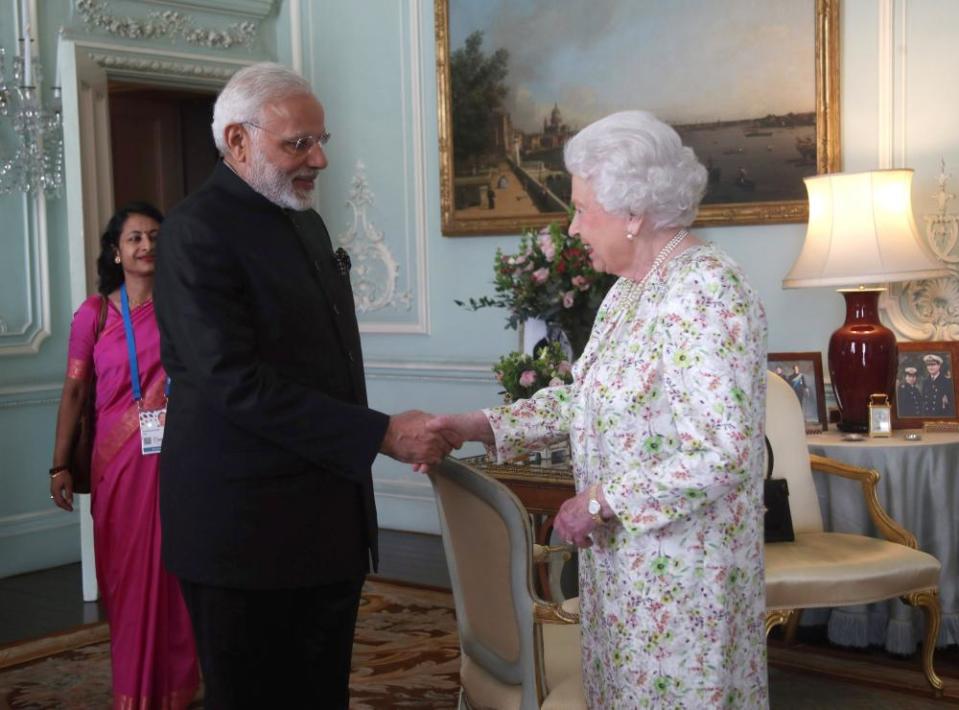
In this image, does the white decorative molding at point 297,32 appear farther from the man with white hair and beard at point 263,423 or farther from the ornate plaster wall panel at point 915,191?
the man with white hair and beard at point 263,423

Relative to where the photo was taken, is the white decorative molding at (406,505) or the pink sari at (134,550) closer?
the pink sari at (134,550)

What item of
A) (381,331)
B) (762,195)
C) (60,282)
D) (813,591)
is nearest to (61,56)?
(60,282)

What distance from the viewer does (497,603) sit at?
8.07 ft

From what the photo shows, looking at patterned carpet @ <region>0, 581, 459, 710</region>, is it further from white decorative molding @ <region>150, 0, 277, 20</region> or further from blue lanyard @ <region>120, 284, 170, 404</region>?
white decorative molding @ <region>150, 0, 277, 20</region>

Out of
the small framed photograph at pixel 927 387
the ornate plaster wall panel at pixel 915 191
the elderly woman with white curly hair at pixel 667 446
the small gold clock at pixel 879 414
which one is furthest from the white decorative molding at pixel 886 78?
the elderly woman with white curly hair at pixel 667 446

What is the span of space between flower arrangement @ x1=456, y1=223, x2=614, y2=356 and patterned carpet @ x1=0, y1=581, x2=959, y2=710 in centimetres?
120

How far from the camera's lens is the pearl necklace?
218 cm

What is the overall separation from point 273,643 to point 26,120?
4055mm

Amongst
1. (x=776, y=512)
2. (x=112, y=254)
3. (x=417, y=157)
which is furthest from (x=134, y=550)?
(x=417, y=157)

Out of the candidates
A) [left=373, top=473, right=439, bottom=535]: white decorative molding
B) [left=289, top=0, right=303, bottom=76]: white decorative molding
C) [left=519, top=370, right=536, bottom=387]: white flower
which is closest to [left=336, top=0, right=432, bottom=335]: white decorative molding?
[left=289, top=0, right=303, bottom=76]: white decorative molding

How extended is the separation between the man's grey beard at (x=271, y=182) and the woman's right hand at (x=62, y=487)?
1.84 metres

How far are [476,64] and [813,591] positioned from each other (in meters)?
3.35

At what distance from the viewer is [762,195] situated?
504cm

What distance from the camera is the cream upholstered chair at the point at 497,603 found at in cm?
236
